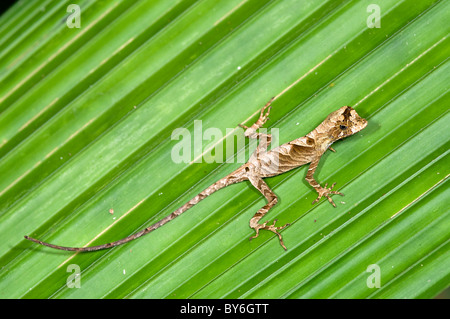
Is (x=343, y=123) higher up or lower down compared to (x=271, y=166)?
higher up

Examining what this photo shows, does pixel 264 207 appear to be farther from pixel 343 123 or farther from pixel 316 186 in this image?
pixel 343 123

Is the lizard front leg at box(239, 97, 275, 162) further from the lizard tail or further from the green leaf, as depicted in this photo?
the lizard tail

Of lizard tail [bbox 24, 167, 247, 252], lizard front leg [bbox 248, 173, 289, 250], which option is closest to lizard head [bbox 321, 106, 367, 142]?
lizard front leg [bbox 248, 173, 289, 250]

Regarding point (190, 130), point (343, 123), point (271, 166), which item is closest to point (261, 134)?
point (271, 166)

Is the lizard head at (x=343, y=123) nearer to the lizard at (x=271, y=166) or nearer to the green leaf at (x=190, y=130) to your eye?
the lizard at (x=271, y=166)

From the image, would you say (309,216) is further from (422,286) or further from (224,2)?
(224,2)

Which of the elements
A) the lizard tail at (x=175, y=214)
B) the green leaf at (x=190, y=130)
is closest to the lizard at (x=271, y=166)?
the lizard tail at (x=175, y=214)

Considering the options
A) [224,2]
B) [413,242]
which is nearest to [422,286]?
[413,242]
